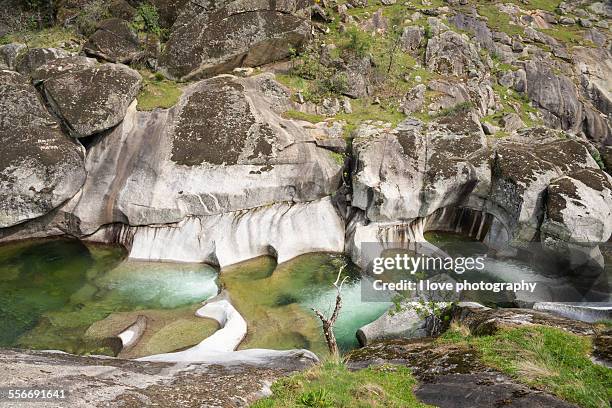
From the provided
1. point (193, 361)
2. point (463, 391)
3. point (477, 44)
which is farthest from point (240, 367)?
point (477, 44)

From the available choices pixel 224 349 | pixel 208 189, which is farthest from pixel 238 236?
pixel 224 349

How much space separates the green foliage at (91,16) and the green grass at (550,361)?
3690 cm

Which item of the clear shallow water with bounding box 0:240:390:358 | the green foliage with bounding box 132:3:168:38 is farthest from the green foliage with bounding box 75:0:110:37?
the clear shallow water with bounding box 0:240:390:358

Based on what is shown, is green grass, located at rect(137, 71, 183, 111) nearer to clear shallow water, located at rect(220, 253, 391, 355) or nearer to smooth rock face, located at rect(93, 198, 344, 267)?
smooth rock face, located at rect(93, 198, 344, 267)

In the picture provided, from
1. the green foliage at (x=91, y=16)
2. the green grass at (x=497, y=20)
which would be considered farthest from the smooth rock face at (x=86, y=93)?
the green grass at (x=497, y=20)

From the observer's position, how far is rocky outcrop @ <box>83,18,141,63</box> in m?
35.1

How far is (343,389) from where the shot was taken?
11.6 m

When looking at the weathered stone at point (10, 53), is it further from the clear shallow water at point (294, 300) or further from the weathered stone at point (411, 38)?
the weathered stone at point (411, 38)

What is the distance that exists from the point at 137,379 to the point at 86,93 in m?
22.6

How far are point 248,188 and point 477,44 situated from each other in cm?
3342

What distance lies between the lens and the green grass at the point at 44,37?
1401 inches

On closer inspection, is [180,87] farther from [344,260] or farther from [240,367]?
[240,367]

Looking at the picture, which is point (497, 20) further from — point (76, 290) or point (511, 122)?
point (76, 290)

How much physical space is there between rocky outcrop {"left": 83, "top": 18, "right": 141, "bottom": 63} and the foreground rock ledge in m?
27.0
